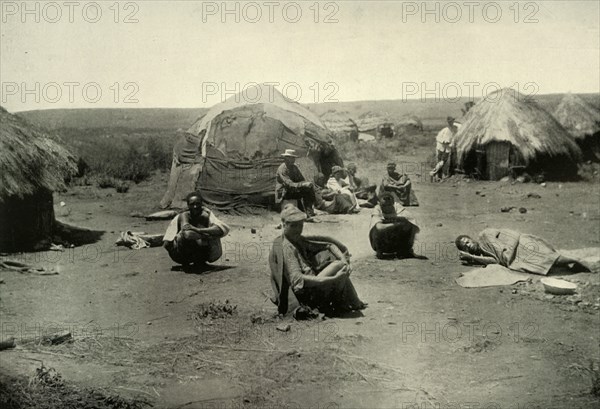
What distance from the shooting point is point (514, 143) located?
1413 centimetres

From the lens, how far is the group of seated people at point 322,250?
5.35 metres

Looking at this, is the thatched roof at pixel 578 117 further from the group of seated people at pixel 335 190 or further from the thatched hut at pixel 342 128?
the thatched hut at pixel 342 128

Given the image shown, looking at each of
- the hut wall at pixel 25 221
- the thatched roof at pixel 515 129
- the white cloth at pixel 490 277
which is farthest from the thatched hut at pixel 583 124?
the hut wall at pixel 25 221

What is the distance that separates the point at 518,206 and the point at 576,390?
779 cm

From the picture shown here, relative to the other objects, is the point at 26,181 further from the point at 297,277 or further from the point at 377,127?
the point at 377,127

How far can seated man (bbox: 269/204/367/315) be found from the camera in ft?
17.3

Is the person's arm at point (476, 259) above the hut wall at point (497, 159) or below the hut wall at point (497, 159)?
below

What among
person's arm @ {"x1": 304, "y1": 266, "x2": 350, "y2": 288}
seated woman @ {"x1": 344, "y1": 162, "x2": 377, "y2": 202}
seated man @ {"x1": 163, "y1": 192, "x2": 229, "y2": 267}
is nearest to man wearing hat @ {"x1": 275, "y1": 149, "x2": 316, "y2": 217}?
seated man @ {"x1": 163, "y1": 192, "x2": 229, "y2": 267}

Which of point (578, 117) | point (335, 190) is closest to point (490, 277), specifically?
point (335, 190)

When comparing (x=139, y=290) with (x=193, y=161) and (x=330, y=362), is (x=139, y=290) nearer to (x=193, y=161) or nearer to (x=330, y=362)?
(x=330, y=362)

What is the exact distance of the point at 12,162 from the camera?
25.5 ft

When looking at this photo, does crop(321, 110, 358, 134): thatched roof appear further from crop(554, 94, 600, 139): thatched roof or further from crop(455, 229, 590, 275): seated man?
crop(455, 229, 590, 275): seated man

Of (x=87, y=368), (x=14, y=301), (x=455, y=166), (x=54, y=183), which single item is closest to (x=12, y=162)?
(x=54, y=183)

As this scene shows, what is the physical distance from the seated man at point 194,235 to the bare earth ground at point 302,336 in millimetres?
245
